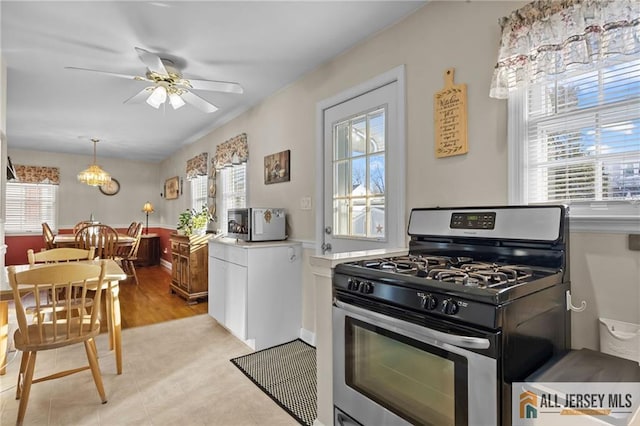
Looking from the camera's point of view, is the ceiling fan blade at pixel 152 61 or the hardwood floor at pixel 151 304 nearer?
the ceiling fan blade at pixel 152 61

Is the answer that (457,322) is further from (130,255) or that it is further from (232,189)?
(130,255)

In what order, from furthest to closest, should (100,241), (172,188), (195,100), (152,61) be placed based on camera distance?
1. (172,188)
2. (100,241)
3. (195,100)
4. (152,61)

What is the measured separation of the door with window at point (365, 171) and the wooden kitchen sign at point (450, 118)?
255 mm

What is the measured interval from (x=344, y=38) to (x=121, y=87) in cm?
229

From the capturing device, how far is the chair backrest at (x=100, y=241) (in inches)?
175

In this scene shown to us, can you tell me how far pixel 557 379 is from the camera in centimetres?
101

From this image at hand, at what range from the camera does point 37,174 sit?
6262 mm

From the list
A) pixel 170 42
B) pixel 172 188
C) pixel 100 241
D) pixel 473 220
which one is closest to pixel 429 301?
pixel 473 220

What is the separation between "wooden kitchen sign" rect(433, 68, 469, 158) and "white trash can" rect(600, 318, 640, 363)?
3.18 feet

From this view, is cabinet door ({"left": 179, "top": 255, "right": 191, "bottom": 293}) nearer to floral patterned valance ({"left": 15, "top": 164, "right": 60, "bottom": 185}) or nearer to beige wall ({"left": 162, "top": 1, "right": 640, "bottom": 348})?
beige wall ({"left": 162, "top": 1, "right": 640, "bottom": 348})

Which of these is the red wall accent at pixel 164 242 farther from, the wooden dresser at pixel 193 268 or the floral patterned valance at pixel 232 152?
the floral patterned valance at pixel 232 152

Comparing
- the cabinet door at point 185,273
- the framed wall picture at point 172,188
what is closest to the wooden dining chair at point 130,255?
the cabinet door at point 185,273

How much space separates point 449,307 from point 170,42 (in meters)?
2.50

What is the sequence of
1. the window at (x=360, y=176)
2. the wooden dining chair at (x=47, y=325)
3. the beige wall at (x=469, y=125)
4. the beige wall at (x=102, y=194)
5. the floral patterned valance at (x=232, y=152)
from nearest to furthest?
1. the beige wall at (x=469, y=125)
2. the wooden dining chair at (x=47, y=325)
3. the window at (x=360, y=176)
4. the floral patterned valance at (x=232, y=152)
5. the beige wall at (x=102, y=194)
